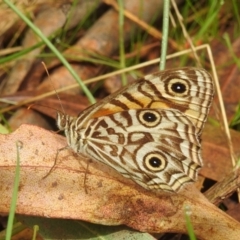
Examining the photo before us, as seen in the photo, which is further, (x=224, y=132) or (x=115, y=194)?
(x=224, y=132)

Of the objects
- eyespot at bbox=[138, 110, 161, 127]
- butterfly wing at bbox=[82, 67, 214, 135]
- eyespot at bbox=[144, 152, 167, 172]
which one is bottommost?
eyespot at bbox=[144, 152, 167, 172]

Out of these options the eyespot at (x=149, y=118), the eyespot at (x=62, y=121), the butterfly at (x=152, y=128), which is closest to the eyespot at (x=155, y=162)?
the butterfly at (x=152, y=128)

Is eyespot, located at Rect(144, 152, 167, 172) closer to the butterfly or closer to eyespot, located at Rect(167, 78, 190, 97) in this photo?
the butterfly

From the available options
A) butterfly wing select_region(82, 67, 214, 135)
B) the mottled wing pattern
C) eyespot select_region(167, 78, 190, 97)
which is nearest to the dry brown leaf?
the mottled wing pattern

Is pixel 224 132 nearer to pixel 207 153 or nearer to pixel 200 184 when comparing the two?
pixel 207 153

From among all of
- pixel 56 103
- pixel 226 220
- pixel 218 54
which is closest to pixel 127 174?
pixel 226 220

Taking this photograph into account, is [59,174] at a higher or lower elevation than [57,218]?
higher

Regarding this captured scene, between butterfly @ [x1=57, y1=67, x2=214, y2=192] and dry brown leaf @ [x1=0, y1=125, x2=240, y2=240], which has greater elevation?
butterfly @ [x1=57, y1=67, x2=214, y2=192]

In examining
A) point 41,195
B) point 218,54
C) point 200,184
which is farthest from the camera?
point 218,54
